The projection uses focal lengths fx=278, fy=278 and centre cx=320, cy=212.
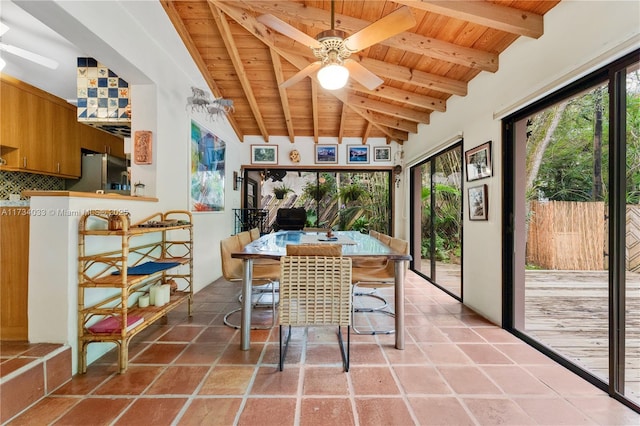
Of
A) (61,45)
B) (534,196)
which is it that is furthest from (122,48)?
(534,196)

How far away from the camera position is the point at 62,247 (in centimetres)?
176

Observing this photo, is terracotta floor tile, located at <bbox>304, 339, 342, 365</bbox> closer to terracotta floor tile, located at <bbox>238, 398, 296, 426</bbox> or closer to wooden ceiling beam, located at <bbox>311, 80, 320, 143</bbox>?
terracotta floor tile, located at <bbox>238, 398, 296, 426</bbox>

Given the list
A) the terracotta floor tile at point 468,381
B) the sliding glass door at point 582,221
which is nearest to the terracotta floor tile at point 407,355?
the terracotta floor tile at point 468,381

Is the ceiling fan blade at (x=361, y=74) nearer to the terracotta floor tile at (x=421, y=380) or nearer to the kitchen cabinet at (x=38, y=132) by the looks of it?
the terracotta floor tile at (x=421, y=380)

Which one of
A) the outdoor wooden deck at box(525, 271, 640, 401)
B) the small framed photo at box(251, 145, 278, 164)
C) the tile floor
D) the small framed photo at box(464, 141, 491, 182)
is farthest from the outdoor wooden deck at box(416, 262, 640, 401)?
the small framed photo at box(251, 145, 278, 164)

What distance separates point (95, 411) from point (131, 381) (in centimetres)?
27

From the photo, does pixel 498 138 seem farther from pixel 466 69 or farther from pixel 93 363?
pixel 93 363

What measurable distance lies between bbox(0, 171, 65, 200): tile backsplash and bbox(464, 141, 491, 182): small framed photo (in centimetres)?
525

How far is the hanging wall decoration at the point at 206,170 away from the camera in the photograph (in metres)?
3.59

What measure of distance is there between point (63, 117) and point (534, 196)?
562 centimetres

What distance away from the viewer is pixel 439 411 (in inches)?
59.7

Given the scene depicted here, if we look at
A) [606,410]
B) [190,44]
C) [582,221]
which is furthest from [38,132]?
[582,221]

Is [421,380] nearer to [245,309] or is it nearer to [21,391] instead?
[245,309]

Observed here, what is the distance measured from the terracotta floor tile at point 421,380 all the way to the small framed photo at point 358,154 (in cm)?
452
